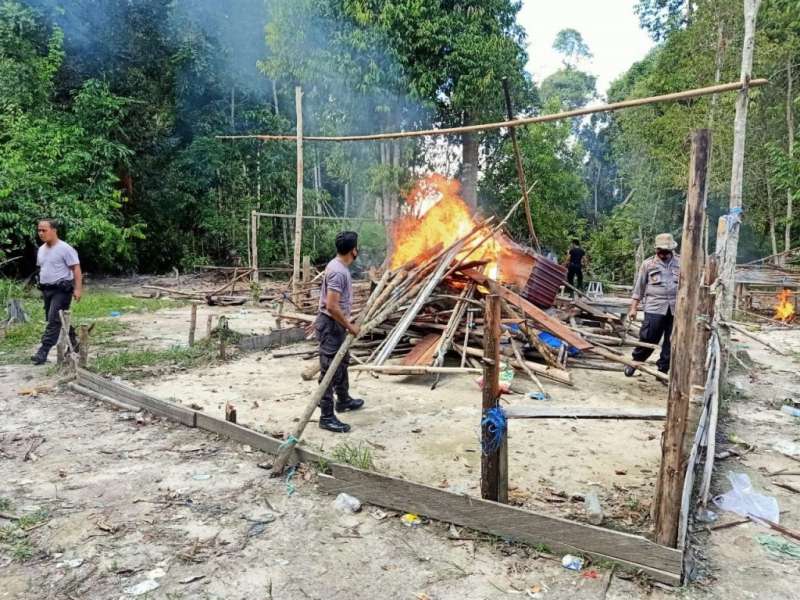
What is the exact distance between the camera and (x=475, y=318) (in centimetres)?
802

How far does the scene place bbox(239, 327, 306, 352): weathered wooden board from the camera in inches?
338

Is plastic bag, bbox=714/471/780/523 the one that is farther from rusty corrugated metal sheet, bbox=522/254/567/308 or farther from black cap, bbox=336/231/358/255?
rusty corrugated metal sheet, bbox=522/254/567/308

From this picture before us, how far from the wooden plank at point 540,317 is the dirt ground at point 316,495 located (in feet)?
2.64

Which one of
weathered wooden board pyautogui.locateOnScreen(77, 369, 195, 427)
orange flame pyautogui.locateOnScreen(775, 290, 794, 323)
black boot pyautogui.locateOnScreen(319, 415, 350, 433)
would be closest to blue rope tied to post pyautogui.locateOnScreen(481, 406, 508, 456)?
black boot pyautogui.locateOnScreen(319, 415, 350, 433)

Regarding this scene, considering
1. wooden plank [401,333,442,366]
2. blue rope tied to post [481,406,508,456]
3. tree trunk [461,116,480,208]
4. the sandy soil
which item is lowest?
the sandy soil

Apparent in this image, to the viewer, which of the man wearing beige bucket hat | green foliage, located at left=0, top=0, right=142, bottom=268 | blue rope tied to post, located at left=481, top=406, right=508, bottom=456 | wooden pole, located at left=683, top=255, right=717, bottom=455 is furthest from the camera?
green foliage, located at left=0, top=0, right=142, bottom=268

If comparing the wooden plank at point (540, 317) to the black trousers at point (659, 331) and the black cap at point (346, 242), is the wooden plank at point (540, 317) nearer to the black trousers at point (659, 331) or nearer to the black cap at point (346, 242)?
the black trousers at point (659, 331)

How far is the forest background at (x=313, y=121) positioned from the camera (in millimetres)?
15102

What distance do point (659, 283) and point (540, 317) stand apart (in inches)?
66.8

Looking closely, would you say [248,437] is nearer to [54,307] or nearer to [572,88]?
[54,307]

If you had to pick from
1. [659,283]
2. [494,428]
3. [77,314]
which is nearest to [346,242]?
[494,428]

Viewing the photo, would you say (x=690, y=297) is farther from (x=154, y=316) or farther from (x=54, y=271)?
(x=154, y=316)

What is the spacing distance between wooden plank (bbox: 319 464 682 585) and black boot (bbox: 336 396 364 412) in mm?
1706

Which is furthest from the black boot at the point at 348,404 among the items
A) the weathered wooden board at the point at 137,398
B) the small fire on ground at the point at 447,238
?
the small fire on ground at the point at 447,238
